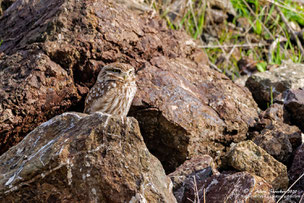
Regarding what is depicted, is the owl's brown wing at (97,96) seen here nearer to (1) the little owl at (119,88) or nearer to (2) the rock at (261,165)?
(1) the little owl at (119,88)

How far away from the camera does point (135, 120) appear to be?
2.65 meters

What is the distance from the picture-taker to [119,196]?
2475 mm

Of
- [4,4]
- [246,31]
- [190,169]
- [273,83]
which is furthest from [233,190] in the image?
[246,31]

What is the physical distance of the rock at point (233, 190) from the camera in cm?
283

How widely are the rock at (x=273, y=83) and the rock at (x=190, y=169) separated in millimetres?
1751

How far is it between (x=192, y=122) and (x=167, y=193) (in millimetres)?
1458

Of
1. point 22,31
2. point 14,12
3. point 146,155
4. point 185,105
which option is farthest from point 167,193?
point 14,12

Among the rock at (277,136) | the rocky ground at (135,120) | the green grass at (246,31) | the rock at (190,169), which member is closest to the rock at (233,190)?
the rocky ground at (135,120)

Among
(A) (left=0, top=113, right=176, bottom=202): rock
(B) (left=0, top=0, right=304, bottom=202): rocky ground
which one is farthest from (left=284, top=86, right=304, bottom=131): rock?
(A) (left=0, top=113, right=176, bottom=202): rock

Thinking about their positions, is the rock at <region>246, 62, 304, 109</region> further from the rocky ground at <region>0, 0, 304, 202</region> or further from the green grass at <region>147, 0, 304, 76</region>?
the green grass at <region>147, 0, 304, 76</region>

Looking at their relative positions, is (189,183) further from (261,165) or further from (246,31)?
(246,31)

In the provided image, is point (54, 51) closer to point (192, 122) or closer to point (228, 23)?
point (192, 122)

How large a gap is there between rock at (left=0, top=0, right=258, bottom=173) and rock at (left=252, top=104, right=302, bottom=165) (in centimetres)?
17

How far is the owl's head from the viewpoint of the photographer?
418cm
